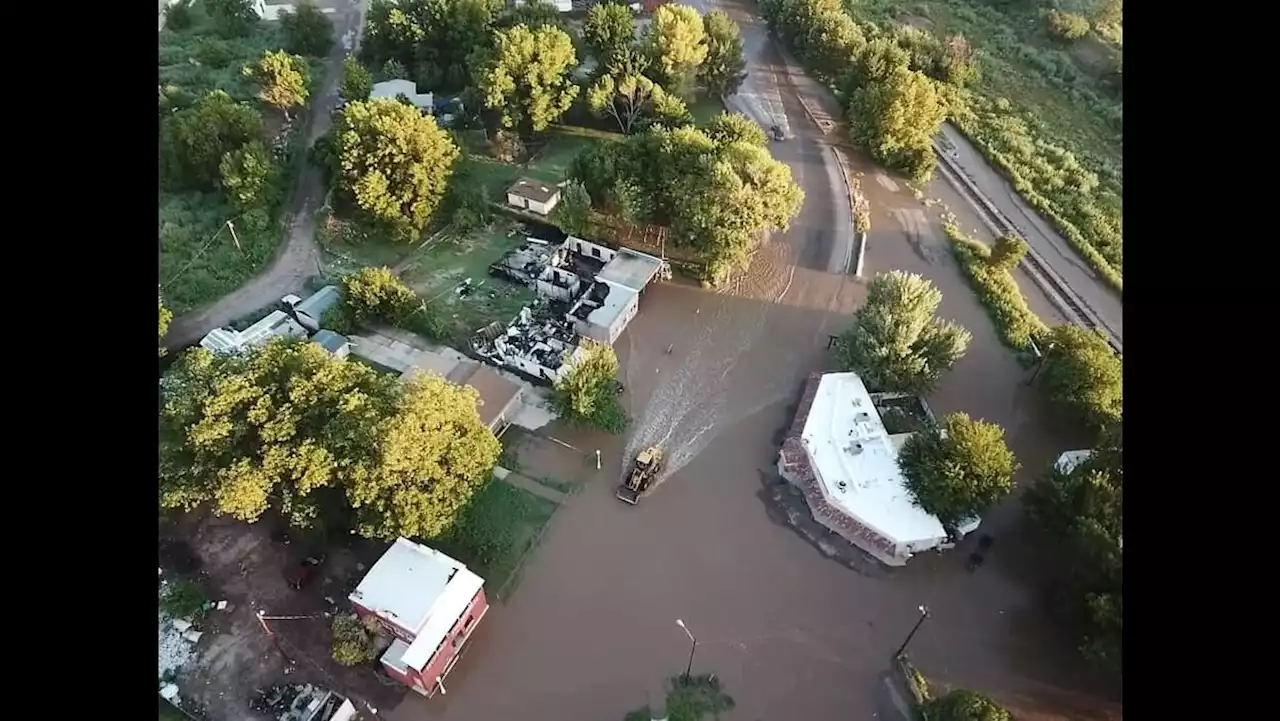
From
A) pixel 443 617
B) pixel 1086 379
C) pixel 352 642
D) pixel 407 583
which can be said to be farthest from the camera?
pixel 1086 379

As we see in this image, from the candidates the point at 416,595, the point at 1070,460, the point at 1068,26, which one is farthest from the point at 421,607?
the point at 1068,26

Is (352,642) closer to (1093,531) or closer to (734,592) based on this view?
(734,592)

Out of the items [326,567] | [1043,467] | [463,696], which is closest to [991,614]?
[1043,467]

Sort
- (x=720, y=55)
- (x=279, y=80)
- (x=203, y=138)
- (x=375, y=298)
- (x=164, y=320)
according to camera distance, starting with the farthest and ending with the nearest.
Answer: (x=720, y=55), (x=279, y=80), (x=203, y=138), (x=375, y=298), (x=164, y=320)

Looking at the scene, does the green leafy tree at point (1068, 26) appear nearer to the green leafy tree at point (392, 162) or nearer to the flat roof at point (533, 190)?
the flat roof at point (533, 190)

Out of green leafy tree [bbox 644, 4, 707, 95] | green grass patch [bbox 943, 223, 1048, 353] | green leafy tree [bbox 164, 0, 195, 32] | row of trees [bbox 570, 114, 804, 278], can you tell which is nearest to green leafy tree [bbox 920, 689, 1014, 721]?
green grass patch [bbox 943, 223, 1048, 353]

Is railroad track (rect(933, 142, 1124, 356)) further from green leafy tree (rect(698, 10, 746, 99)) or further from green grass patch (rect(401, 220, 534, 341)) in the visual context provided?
green grass patch (rect(401, 220, 534, 341))
